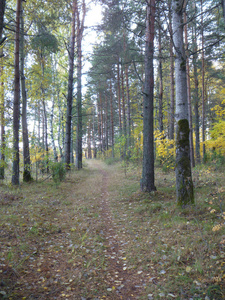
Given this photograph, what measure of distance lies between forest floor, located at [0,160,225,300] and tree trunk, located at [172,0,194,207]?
497 millimetres

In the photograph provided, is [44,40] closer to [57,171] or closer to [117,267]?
[57,171]

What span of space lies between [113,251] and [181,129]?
11.9ft

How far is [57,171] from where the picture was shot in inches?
435

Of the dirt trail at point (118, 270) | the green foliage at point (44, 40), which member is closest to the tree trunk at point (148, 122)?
the dirt trail at point (118, 270)

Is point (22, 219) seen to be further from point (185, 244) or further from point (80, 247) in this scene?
point (185, 244)

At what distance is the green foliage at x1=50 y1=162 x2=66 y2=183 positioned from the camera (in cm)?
1083

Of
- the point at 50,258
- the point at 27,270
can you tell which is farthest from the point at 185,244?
the point at 27,270

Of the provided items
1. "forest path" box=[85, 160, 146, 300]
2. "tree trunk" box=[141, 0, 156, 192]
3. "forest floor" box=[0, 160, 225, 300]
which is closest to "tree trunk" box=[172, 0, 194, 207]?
"forest floor" box=[0, 160, 225, 300]

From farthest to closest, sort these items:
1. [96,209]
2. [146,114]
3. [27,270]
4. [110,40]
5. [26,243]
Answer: [110,40] → [146,114] → [96,209] → [26,243] → [27,270]

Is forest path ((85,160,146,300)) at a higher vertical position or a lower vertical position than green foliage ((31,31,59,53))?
lower

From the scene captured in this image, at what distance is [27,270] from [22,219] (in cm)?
223

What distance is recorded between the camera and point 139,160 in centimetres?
1684

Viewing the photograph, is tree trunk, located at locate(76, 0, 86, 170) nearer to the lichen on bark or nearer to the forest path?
the lichen on bark

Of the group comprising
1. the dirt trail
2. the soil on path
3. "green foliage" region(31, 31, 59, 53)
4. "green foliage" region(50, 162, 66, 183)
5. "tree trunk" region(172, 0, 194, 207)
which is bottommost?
the dirt trail
